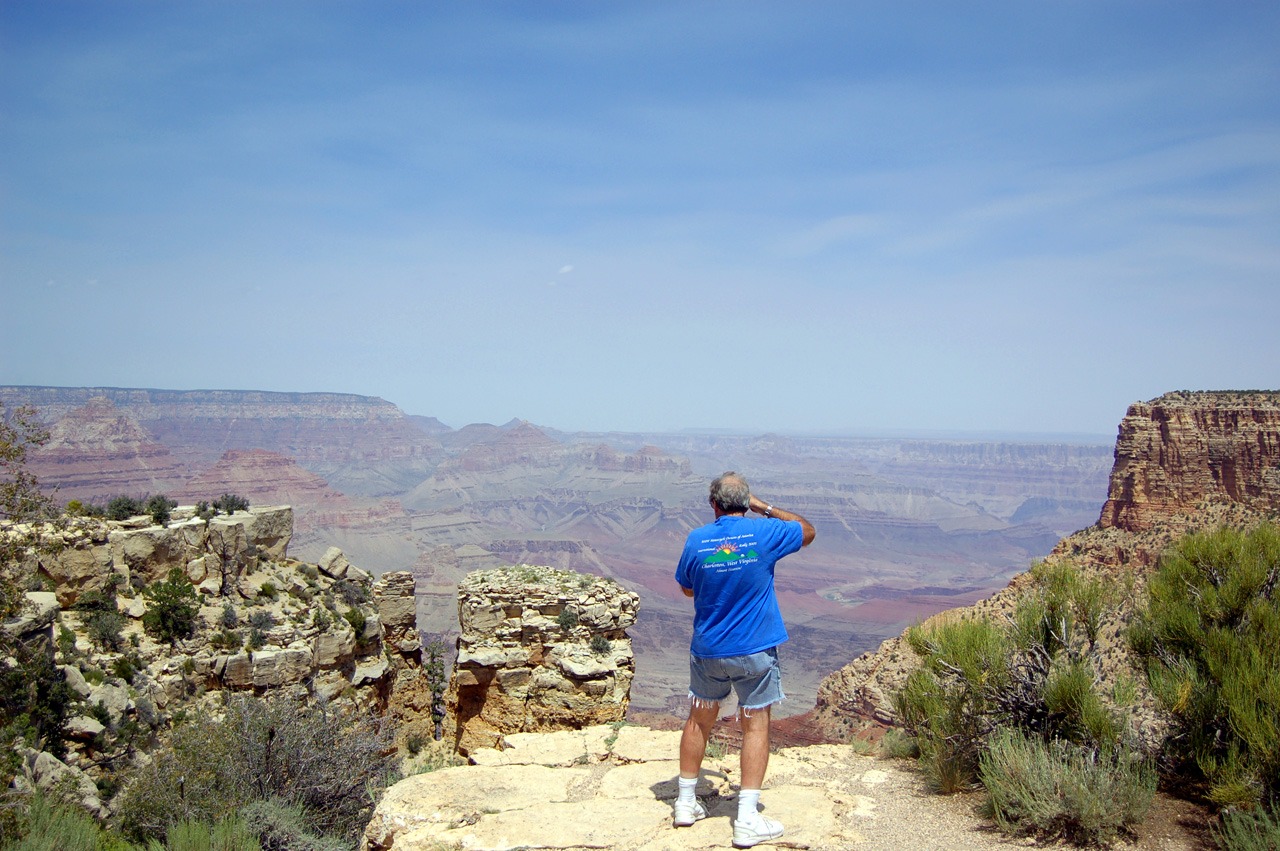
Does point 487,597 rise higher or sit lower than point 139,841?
higher

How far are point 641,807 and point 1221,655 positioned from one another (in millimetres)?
4569

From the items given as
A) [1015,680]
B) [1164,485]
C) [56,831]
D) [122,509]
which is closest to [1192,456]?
[1164,485]

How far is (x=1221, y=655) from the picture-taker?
565cm

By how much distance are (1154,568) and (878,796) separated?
12.5ft

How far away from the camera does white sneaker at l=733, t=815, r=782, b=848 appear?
508 cm

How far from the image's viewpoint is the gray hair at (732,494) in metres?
5.59

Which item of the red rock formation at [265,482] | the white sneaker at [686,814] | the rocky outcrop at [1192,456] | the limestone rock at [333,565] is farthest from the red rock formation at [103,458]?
the white sneaker at [686,814]

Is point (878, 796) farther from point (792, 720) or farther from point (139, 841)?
point (792, 720)

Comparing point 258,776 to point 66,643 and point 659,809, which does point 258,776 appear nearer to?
point 659,809

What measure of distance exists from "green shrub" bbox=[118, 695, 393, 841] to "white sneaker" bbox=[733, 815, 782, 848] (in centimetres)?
412

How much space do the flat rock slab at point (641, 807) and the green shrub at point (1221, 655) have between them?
1721mm

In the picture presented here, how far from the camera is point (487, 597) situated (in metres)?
11.8

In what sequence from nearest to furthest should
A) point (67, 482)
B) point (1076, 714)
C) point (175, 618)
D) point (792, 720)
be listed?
point (1076, 714) → point (175, 618) → point (792, 720) → point (67, 482)

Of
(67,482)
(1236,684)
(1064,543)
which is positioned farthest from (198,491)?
(1236,684)
